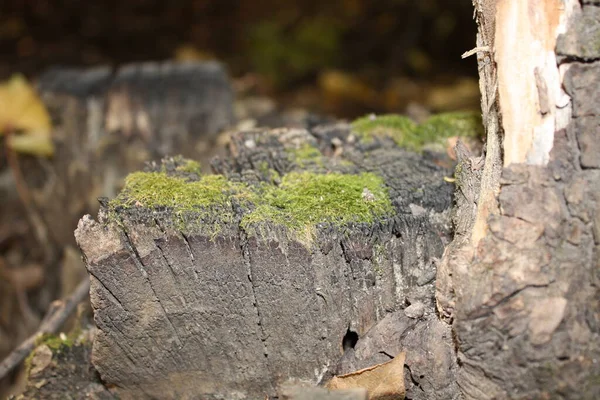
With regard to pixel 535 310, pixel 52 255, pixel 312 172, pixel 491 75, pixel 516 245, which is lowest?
pixel 52 255

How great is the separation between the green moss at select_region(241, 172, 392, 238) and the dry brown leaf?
41 centimetres

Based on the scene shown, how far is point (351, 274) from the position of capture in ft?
5.35

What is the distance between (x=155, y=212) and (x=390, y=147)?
929 millimetres

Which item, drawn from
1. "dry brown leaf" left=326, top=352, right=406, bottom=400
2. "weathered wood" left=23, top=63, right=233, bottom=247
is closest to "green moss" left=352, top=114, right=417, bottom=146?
"dry brown leaf" left=326, top=352, right=406, bottom=400

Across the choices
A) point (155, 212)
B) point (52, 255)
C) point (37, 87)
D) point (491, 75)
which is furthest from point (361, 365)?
point (37, 87)

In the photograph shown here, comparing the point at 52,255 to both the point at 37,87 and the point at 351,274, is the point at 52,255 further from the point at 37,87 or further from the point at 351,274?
the point at 351,274

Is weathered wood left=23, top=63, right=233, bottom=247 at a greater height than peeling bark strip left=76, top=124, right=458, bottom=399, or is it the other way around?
weathered wood left=23, top=63, right=233, bottom=247

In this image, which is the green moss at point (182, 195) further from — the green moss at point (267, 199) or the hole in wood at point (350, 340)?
the hole in wood at point (350, 340)

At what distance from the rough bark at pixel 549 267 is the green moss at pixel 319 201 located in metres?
0.34

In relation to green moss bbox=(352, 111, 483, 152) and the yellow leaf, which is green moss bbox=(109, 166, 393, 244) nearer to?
green moss bbox=(352, 111, 483, 152)

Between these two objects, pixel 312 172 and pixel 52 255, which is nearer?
pixel 312 172

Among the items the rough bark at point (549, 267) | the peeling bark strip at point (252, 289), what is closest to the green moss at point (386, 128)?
the peeling bark strip at point (252, 289)

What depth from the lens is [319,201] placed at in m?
1.68

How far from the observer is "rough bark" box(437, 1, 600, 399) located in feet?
4.55
